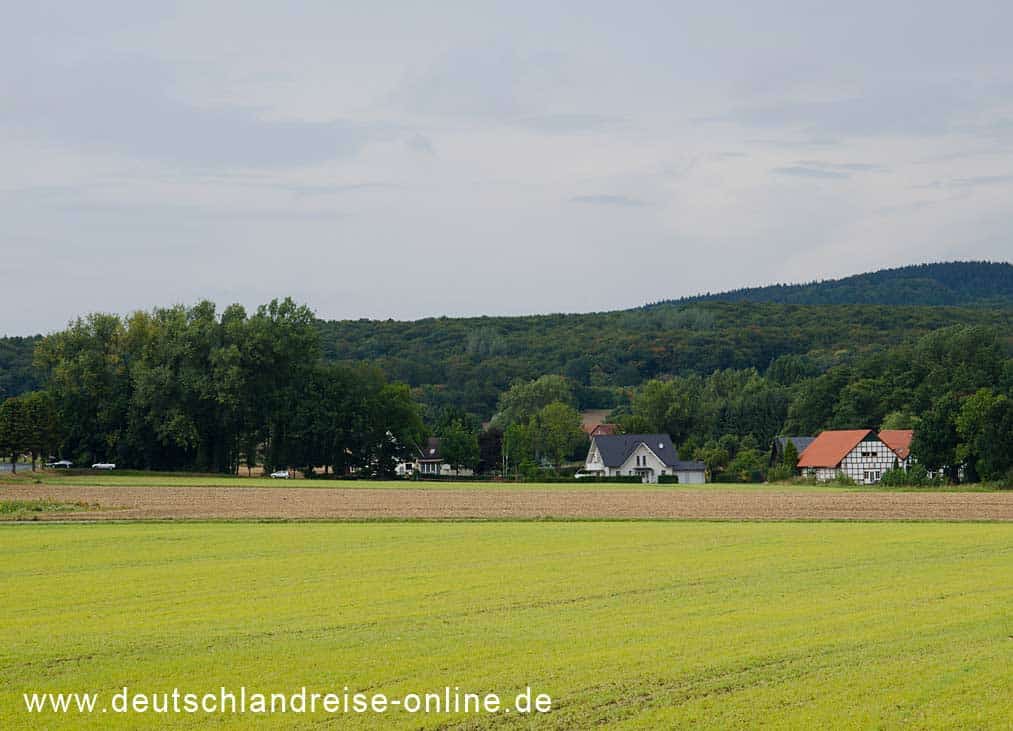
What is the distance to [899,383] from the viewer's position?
121m

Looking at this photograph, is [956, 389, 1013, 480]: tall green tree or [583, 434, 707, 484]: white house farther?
[583, 434, 707, 484]: white house

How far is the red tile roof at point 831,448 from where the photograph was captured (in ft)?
340

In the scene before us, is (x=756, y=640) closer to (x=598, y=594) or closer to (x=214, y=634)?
(x=598, y=594)

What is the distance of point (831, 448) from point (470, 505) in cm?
5918

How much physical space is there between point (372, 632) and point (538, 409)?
440 feet

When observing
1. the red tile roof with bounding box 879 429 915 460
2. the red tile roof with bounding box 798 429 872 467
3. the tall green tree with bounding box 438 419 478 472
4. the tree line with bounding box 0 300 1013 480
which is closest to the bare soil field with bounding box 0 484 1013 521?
the tree line with bounding box 0 300 1013 480

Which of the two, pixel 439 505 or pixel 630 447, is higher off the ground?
pixel 630 447

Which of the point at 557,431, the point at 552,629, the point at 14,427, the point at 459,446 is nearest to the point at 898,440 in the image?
the point at 557,431

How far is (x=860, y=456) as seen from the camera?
339 ft

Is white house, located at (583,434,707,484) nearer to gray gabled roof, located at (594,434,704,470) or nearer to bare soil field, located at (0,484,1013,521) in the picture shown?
gray gabled roof, located at (594,434,704,470)

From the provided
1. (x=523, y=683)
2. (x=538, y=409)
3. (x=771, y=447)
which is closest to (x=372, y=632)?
(x=523, y=683)

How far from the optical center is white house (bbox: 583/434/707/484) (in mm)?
113188

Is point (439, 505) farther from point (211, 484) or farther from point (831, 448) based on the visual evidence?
point (831, 448)

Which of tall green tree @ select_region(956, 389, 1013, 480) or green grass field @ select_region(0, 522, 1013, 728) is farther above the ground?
tall green tree @ select_region(956, 389, 1013, 480)
